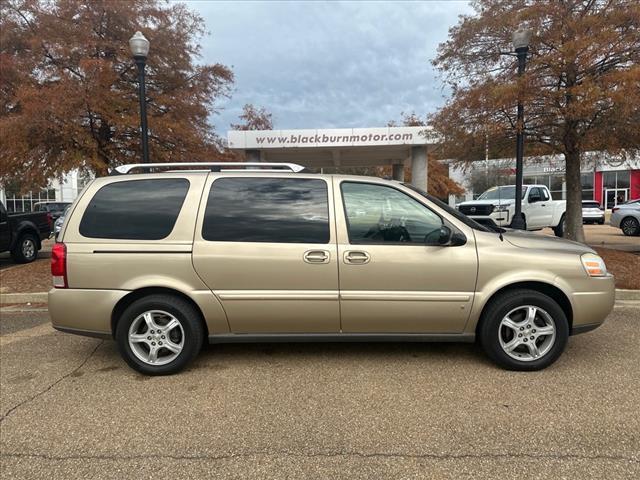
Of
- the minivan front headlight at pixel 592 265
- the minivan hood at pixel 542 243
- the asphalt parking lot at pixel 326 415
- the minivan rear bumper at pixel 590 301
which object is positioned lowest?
the asphalt parking lot at pixel 326 415

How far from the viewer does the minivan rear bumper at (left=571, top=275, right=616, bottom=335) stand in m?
3.91

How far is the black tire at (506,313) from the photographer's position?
3873 mm

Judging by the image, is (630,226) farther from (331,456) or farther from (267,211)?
(331,456)

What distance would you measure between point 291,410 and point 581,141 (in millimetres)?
7920

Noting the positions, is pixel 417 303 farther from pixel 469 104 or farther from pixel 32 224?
pixel 32 224

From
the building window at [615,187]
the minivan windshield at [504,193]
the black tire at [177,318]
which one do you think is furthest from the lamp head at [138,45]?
the building window at [615,187]

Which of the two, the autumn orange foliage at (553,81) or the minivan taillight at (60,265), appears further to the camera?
the autumn orange foliage at (553,81)

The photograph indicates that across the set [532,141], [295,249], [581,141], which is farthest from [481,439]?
[532,141]

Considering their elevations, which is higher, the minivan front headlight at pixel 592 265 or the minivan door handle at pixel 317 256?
the minivan door handle at pixel 317 256

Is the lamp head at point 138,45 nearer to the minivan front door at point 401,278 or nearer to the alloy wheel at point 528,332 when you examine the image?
the minivan front door at point 401,278

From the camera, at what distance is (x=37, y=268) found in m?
9.27

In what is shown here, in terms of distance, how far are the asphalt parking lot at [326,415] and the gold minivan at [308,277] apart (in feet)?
1.10

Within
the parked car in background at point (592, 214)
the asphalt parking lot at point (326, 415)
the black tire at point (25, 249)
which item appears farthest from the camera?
the parked car in background at point (592, 214)

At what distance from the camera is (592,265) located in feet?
13.0
